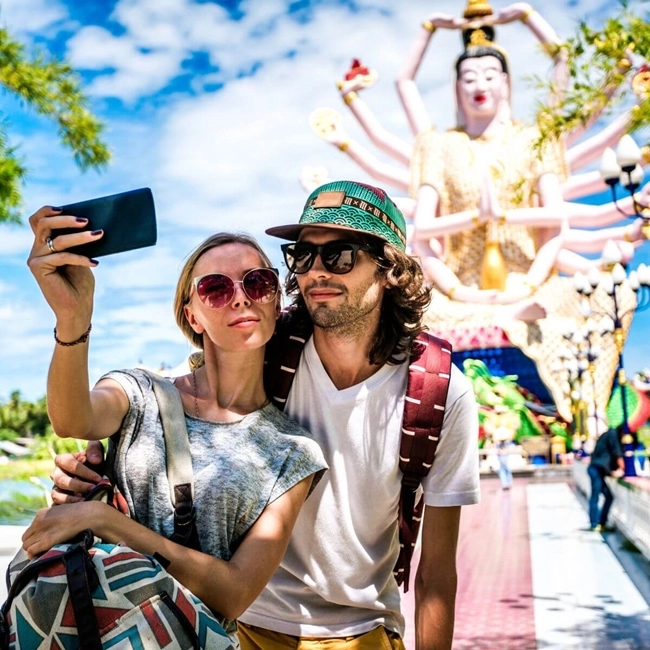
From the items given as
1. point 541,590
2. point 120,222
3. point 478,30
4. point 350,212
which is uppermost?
point 478,30

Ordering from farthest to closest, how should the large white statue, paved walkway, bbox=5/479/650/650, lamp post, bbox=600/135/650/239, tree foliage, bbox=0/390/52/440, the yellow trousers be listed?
tree foliage, bbox=0/390/52/440 → the large white statue → lamp post, bbox=600/135/650/239 → paved walkway, bbox=5/479/650/650 → the yellow trousers

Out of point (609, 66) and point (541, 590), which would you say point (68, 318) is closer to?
point (609, 66)

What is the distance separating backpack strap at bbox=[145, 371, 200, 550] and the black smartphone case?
353mm

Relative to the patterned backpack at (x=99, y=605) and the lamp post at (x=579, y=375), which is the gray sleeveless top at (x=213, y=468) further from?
the lamp post at (x=579, y=375)

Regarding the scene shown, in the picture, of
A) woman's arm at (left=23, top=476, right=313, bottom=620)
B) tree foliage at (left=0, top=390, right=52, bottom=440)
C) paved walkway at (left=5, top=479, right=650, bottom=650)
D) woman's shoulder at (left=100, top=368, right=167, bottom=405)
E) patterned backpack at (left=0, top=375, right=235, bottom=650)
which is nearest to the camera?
patterned backpack at (left=0, top=375, right=235, bottom=650)

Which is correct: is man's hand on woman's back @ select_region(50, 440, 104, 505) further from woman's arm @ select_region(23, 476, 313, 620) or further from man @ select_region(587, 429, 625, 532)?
man @ select_region(587, 429, 625, 532)

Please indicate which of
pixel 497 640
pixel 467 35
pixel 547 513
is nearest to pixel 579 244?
pixel 467 35

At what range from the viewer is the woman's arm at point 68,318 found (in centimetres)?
149

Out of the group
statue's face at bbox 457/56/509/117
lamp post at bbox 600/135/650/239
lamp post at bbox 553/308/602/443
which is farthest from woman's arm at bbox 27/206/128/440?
statue's face at bbox 457/56/509/117

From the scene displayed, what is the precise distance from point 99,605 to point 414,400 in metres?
0.96

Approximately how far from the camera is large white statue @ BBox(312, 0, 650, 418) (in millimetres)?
23531

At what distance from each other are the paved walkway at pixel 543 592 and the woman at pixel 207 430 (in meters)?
4.06

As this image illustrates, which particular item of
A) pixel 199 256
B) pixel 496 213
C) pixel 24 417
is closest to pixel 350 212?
pixel 199 256

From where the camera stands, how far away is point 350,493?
80.4 inches
